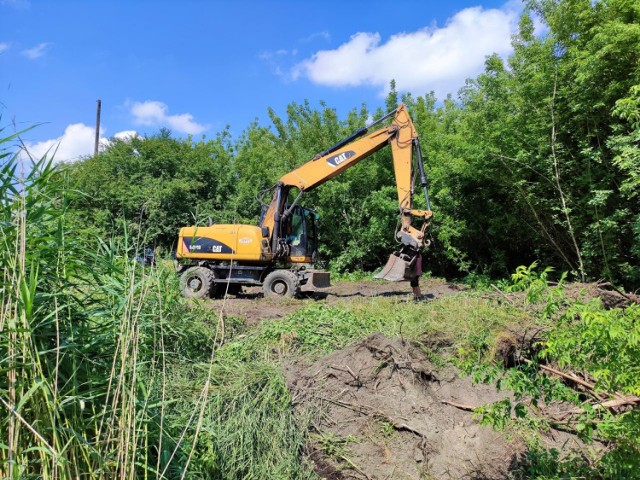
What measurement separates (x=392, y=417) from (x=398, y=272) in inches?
163

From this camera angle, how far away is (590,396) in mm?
3176

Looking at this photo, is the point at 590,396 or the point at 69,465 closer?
the point at 69,465

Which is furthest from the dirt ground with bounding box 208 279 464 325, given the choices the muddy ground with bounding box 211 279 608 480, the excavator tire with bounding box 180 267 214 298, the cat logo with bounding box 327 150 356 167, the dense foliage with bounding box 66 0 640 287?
the cat logo with bounding box 327 150 356 167

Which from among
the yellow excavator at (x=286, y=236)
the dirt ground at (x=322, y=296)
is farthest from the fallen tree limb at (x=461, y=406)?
the yellow excavator at (x=286, y=236)

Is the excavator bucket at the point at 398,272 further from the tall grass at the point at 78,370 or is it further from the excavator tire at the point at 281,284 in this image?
the tall grass at the point at 78,370

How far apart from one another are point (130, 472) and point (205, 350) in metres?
2.74

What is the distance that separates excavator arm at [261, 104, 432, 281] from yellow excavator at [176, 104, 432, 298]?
2cm

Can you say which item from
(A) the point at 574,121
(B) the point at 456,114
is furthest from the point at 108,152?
(A) the point at 574,121

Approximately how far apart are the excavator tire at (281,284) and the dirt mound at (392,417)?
15.4ft

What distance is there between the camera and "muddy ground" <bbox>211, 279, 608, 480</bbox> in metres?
3.38

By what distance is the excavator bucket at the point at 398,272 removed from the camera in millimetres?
7695

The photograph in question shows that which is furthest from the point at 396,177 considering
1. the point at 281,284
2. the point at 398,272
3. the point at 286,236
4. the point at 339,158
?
the point at 281,284

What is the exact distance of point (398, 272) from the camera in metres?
7.72

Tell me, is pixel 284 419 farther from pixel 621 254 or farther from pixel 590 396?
pixel 621 254
